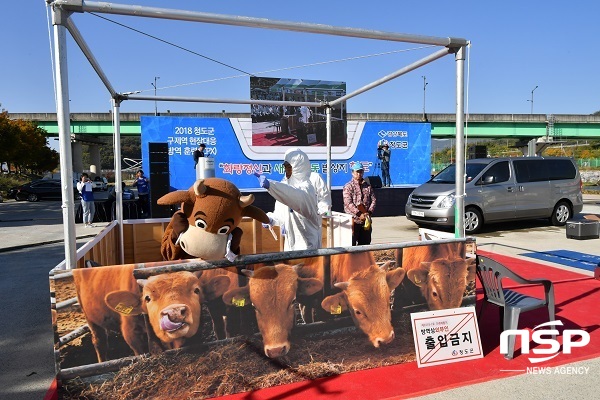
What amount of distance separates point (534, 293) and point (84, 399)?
5.41 metres

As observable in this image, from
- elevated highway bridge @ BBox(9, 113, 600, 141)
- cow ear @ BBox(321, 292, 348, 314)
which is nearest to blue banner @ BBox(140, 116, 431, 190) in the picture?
cow ear @ BBox(321, 292, 348, 314)

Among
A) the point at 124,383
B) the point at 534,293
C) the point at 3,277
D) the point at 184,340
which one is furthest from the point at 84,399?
the point at 3,277

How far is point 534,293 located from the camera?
18.5 feet

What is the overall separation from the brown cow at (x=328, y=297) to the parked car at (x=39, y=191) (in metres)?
30.2

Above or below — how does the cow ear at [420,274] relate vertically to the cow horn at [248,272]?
below

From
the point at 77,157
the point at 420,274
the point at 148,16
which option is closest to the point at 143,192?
the point at 148,16

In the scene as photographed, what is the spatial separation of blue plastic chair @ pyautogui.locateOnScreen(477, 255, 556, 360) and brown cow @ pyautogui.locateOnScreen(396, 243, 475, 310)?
0.93ft

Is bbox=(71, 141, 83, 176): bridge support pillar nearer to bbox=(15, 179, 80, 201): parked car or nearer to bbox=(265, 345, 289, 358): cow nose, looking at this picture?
bbox=(15, 179, 80, 201): parked car

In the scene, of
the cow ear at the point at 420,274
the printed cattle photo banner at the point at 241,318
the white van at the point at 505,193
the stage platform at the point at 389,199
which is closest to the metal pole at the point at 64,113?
the printed cattle photo banner at the point at 241,318

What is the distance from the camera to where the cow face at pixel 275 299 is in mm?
3164

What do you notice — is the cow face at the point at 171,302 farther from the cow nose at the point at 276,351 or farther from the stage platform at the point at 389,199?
the stage platform at the point at 389,199

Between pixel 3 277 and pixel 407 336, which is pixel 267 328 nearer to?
pixel 407 336

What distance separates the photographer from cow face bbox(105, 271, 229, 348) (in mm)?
2869

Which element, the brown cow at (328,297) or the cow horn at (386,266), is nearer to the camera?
the brown cow at (328,297)
